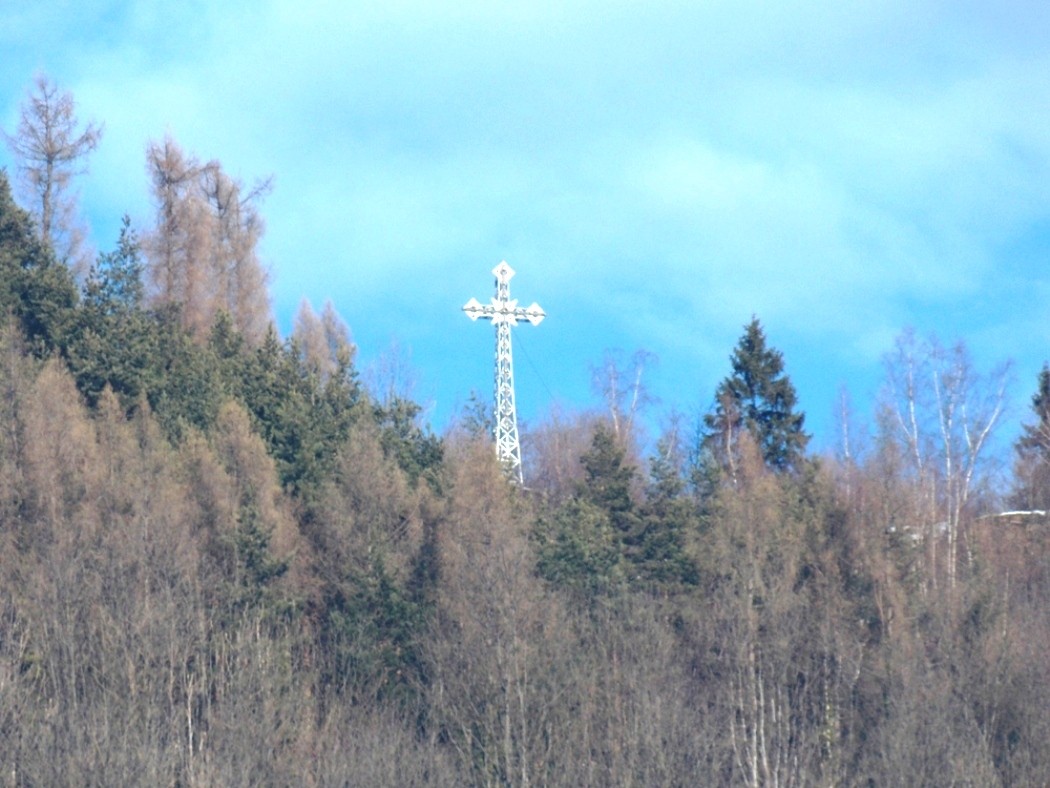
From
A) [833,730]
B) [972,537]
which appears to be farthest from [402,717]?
[972,537]

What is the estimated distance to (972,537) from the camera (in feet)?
129

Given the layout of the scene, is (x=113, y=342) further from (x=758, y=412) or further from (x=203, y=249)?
(x=758, y=412)

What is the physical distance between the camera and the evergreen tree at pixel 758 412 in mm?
45812

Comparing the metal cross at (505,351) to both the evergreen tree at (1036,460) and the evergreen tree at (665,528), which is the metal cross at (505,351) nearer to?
the evergreen tree at (665,528)

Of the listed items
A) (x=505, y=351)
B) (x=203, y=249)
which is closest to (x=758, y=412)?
(x=505, y=351)

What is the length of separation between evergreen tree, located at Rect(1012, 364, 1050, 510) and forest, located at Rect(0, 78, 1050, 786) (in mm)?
3316

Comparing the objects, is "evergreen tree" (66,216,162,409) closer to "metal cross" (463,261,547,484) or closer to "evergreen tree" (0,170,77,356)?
"evergreen tree" (0,170,77,356)

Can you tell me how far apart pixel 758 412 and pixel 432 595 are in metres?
16.9

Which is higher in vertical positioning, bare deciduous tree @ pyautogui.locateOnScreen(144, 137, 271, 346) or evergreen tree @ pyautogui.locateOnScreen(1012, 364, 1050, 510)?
bare deciduous tree @ pyautogui.locateOnScreen(144, 137, 271, 346)

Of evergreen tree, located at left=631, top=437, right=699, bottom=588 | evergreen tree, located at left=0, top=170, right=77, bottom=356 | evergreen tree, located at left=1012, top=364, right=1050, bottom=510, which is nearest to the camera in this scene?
evergreen tree, located at left=631, top=437, right=699, bottom=588

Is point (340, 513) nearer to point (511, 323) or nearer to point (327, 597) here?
point (327, 597)

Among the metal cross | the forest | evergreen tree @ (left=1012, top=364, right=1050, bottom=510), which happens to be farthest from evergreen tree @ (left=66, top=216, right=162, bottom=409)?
evergreen tree @ (left=1012, top=364, right=1050, bottom=510)

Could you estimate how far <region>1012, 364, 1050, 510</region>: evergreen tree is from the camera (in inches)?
1900

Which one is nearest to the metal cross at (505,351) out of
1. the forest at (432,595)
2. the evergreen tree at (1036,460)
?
the forest at (432,595)
